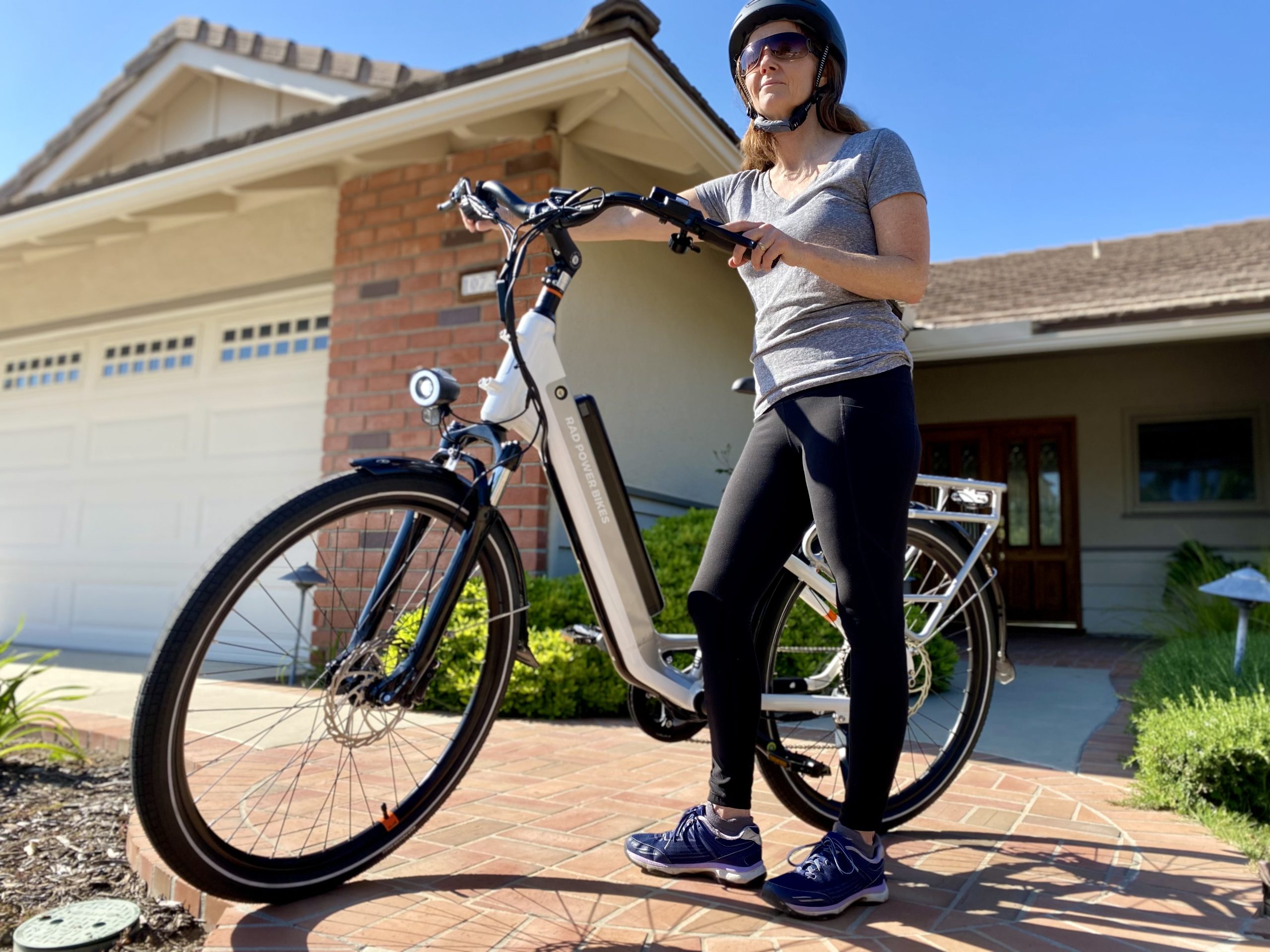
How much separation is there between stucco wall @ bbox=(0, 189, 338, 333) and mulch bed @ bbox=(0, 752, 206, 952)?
144 inches

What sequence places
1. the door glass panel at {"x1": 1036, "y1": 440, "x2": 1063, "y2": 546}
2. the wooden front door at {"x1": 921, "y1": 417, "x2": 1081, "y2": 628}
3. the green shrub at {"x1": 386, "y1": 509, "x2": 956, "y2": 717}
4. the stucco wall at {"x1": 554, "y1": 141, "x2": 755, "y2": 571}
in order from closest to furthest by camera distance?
the green shrub at {"x1": 386, "y1": 509, "x2": 956, "y2": 717}
the stucco wall at {"x1": 554, "y1": 141, "x2": 755, "y2": 571}
the wooden front door at {"x1": 921, "y1": 417, "x2": 1081, "y2": 628}
the door glass panel at {"x1": 1036, "y1": 440, "x2": 1063, "y2": 546}

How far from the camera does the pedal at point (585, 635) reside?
197 cm

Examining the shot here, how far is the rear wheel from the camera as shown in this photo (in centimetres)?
197

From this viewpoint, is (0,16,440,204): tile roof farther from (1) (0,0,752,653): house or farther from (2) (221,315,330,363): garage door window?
(2) (221,315,330,363): garage door window

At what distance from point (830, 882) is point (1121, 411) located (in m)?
9.21

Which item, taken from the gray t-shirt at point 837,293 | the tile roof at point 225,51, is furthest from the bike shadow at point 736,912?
the tile roof at point 225,51

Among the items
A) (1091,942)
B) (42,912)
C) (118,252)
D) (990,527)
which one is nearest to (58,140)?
(118,252)

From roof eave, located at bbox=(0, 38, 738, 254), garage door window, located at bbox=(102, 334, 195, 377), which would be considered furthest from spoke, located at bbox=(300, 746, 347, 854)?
garage door window, located at bbox=(102, 334, 195, 377)

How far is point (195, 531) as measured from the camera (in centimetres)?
604

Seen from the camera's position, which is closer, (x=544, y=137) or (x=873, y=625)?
(x=873, y=625)

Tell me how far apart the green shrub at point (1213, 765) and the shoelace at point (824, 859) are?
1271 mm

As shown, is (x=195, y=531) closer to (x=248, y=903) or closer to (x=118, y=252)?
(x=118, y=252)

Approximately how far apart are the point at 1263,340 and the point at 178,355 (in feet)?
32.1

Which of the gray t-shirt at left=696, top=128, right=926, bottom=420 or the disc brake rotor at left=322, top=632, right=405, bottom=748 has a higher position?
the gray t-shirt at left=696, top=128, right=926, bottom=420
